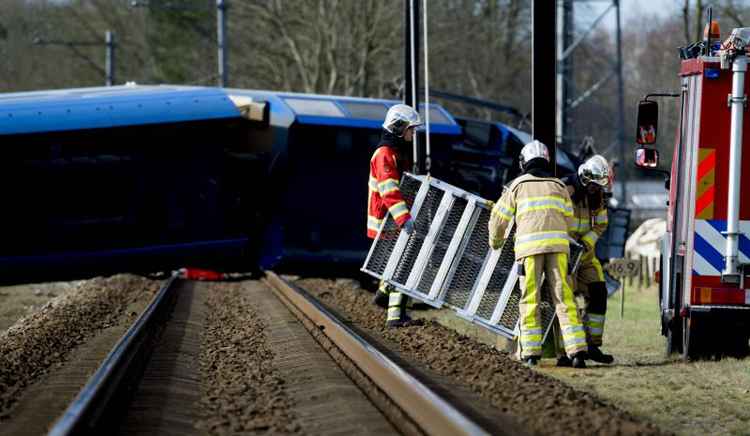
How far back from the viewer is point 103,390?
8.38 m

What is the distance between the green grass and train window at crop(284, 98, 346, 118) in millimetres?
8898

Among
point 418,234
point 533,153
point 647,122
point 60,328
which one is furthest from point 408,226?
point 60,328

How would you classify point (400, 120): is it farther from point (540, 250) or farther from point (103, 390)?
point (103, 390)

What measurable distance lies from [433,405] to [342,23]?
139 feet

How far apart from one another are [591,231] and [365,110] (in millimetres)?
10965

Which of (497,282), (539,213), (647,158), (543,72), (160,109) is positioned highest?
(543,72)

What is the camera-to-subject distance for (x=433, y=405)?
7.29m

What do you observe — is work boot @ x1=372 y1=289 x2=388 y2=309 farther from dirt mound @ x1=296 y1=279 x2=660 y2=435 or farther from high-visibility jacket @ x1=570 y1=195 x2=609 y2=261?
high-visibility jacket @ x1=570 y1=195 x2=609 y2=261

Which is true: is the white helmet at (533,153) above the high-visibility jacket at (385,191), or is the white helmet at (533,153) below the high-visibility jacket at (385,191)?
above

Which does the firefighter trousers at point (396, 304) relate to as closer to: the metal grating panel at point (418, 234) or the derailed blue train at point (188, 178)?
the metal grating panel at point (418, 234)

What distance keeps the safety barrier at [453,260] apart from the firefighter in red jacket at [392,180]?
0.47 feet

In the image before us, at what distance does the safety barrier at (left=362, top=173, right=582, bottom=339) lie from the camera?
12.1 m

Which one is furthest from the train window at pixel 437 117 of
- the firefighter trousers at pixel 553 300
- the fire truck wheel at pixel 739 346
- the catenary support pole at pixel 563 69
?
the firefighter trousers at pixel 553 300

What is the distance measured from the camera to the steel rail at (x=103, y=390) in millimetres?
7113
